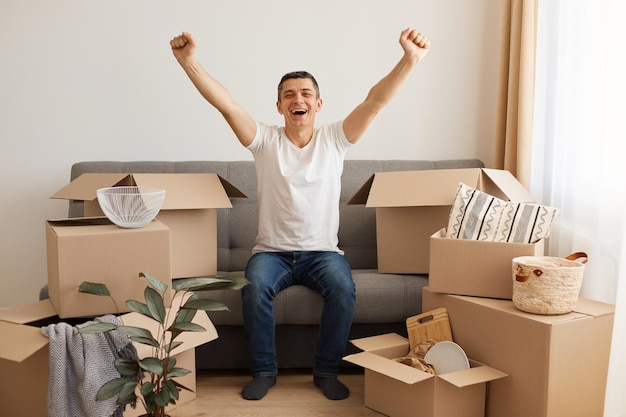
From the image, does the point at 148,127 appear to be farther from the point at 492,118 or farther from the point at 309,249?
the point at 492,118

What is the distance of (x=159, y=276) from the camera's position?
1.96m

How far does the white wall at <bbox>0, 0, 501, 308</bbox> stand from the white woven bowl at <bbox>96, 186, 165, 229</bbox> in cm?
128

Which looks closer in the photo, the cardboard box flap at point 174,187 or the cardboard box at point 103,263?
the cardboard box at point 103,263

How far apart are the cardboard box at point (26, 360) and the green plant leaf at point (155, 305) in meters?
0.27

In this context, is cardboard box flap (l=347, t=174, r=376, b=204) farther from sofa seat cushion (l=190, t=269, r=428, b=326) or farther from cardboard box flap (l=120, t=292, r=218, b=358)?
cardboard box flap (l=120, t=292, r=218, b=358)

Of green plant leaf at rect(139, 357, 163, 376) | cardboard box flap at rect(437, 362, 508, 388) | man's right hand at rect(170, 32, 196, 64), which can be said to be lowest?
cardboard box flap at rect(437, 362, 508, 388)

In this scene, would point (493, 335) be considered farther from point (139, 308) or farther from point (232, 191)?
point (232, 191)

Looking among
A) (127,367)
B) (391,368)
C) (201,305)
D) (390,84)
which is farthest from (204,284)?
(390,84)

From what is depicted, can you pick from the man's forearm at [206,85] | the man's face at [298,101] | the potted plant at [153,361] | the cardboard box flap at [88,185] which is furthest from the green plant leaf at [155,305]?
the man's face at [298,101]

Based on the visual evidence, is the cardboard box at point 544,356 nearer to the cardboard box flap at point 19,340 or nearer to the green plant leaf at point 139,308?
the green plant leaf at point 139,308

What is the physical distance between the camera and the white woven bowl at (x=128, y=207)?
195cm

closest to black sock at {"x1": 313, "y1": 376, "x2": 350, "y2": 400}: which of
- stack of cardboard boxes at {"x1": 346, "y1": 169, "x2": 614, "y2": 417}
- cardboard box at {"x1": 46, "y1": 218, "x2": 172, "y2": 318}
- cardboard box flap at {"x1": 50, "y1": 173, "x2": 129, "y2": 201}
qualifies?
A: stack of cardboard boxes at {"x1": 346, "y1": 169, "x2": 614, "y2": 417}

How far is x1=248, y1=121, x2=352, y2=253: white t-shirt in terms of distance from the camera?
2512 mm

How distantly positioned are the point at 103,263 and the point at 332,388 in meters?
0.92
